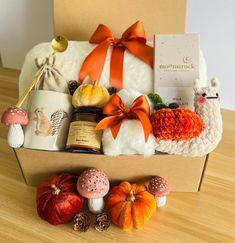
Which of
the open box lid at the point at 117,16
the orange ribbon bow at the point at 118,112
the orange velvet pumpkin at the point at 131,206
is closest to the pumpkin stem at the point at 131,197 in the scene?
the orange velvet pumpkin at the point at 131,206

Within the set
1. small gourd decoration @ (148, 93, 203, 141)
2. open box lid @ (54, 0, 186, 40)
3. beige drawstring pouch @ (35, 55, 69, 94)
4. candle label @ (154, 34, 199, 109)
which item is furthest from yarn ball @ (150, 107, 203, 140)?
open box lid @ (54, 0, 186, 40)

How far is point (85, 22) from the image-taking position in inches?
34.2

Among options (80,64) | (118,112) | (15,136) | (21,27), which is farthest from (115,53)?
(21,27)

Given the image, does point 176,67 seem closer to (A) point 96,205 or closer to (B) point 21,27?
(A) point 96,205

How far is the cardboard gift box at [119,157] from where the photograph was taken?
64 centimetres

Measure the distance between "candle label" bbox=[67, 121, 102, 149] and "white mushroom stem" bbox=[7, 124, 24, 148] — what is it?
3.4 inches

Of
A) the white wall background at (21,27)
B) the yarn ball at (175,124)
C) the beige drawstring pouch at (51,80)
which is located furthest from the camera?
the white wall background at (21,27)

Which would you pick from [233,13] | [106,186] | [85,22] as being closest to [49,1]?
[85,22]

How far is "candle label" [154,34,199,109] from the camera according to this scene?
0.70 metres

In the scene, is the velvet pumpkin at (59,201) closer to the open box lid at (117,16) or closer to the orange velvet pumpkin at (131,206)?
the orange velvet pumpkin at (131,206)

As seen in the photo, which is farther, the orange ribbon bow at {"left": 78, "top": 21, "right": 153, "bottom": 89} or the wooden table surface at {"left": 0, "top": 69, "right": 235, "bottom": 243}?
the orange ribbon bow at {"left": 78, "top": 21, "right": 153, "bottom": 89}

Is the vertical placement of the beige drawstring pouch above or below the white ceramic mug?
above

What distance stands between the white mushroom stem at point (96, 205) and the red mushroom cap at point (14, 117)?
0.19m

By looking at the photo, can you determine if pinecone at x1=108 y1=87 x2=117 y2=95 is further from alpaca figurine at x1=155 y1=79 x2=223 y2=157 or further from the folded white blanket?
alpaca figurine at x1=155 y1=79 x2=223 y2=157
